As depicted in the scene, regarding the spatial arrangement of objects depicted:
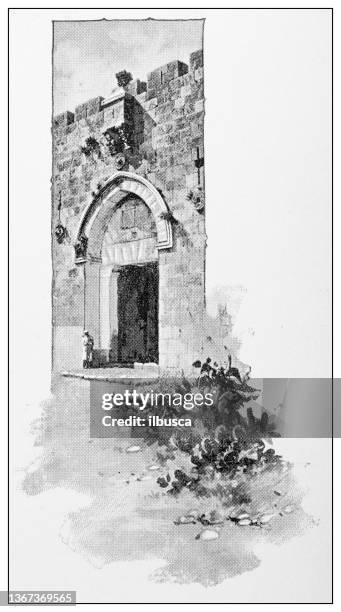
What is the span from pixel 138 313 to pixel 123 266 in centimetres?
38

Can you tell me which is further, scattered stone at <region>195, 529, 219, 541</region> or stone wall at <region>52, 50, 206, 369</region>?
stone wall at <region>52, 50, 206, 369</region>

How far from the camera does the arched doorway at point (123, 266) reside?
3830mm

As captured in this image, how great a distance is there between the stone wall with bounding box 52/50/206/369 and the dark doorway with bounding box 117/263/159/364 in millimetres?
68

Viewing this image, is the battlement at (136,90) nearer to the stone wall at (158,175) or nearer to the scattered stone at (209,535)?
Answer: the stone wall at (158,175)

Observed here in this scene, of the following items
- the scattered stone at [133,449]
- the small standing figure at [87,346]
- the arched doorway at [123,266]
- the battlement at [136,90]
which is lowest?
the scattered stone at [133,449]

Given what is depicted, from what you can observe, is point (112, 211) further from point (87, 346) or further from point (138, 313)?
point (87, 346)

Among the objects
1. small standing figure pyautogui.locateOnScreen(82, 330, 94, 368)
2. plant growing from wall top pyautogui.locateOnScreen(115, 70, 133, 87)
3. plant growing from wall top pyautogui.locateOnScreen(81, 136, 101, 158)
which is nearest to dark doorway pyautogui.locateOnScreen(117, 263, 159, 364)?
small standing figure pyautogui.locateOnScreen(82, 330, 94, 368)

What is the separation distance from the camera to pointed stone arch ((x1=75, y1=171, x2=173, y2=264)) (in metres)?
3.85

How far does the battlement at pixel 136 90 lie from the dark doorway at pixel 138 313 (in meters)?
1.11

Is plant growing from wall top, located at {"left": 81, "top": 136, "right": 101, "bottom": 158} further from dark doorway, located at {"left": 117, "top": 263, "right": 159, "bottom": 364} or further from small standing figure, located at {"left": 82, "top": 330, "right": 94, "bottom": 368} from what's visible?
small standing figure, located at {"left": 82, "top": 330, "right": 94, "bottom": 368}

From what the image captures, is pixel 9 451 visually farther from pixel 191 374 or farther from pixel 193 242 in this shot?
pixel 193 242

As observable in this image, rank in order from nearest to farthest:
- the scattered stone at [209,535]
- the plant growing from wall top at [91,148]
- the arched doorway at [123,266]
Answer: the scattered stone at [209,535] → the arched doorway at [123,266] → the plant growing from wall top at [91,148]

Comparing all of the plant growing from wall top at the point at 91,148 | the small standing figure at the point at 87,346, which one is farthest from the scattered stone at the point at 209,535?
the plant growing from wall top at the point at 91,148

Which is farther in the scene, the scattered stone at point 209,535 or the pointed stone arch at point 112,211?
the pointed stone arch at point 112,211
